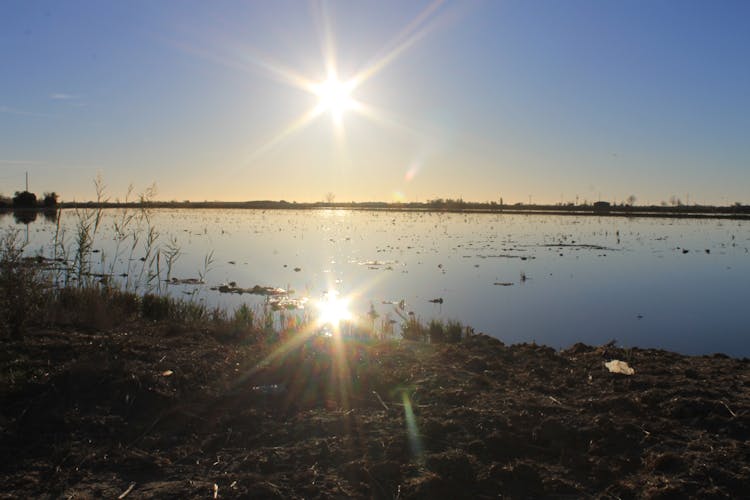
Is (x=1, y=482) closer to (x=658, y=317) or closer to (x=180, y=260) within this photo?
(x=658, y=317)

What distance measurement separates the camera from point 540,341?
11.5 meters

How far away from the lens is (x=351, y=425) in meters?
5.16

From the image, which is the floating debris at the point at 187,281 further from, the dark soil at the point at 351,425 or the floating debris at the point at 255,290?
the dark soil at the point at 351,425

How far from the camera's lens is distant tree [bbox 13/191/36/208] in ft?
249

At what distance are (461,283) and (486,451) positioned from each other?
46.0ft

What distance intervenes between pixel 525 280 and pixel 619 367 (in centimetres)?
1259

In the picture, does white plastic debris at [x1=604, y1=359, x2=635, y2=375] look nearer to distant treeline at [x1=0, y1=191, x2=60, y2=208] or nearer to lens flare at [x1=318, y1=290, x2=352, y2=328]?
lens flare at [x1=318, y1=290, x2=352, y2=328]

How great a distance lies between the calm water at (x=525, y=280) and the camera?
1271 centimetres

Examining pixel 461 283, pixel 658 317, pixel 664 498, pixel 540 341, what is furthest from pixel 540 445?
pixel 461 283

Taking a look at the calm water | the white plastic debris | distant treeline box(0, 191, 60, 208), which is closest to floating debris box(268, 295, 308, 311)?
the calm water

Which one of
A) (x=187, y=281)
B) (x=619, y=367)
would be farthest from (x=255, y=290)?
(x=619, y=367)

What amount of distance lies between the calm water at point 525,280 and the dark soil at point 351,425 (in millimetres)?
5496

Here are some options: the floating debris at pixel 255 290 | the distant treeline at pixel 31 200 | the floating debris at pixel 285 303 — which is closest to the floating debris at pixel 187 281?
the floating debris at pixel 255 290

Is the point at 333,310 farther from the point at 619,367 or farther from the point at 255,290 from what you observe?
the point at 619,367
